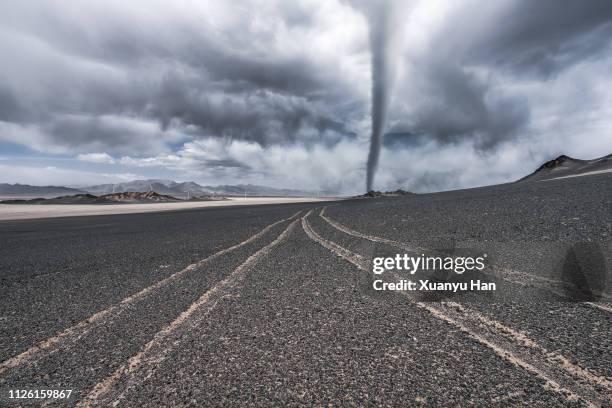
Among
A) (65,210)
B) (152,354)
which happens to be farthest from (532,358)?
(65,210)

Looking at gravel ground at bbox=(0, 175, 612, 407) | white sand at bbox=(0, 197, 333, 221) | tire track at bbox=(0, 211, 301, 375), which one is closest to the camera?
gravel ground at bbox=(0, 175, 612, 407)

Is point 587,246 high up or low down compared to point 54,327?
up

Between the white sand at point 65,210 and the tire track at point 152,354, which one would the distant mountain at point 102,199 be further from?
the tire track at point 152,354

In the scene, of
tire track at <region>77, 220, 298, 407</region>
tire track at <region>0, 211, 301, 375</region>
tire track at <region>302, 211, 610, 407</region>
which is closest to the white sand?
tire track at <region>0, 211, 301, 375</region>

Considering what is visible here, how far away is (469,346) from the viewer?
3426 mm

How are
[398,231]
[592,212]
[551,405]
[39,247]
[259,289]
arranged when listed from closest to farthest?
[551,405] → [259,289] → [592,212] → [398,231] → [39,247]

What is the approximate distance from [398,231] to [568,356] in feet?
29.8

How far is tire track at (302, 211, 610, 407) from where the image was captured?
8.62ft

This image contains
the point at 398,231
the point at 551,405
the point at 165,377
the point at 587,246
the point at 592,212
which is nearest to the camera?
the point at 551,405

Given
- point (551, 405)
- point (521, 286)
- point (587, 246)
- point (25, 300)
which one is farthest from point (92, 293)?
point (587, 246)

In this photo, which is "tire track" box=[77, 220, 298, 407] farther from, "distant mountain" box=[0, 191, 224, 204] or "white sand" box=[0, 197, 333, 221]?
"distant mountain" box=[0, 191, 224, 204]

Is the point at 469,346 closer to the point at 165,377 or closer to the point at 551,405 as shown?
the point at 551,405

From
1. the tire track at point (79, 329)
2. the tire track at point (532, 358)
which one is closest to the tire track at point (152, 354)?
the tire track at point (79, 329)

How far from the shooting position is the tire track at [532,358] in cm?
263
